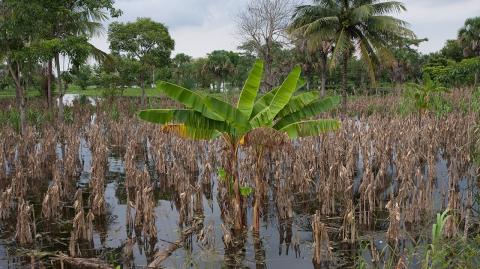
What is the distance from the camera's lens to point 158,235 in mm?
7191

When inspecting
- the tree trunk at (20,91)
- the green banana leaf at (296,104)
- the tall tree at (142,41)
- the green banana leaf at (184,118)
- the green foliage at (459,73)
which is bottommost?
the green banana leaf at (184,118)

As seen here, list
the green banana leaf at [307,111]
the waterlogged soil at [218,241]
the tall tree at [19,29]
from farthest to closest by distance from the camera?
1. the tall tree at [19,29]
2. the green banana leaf at [307,111]
3. the waterlogged soil at [218,241]

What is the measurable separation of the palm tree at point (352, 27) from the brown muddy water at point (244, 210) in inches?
316

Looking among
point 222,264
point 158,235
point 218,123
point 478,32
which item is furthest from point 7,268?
point 478,32

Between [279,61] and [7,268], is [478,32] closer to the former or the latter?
[279,61]

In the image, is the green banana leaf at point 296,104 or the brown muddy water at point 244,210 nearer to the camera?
the brown muddy water at point 244,210

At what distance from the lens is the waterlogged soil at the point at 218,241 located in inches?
240

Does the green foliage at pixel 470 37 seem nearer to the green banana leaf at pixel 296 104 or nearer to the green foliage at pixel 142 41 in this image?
the green foliage at pixel 142 41

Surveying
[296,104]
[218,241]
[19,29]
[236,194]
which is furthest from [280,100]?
[19,29]

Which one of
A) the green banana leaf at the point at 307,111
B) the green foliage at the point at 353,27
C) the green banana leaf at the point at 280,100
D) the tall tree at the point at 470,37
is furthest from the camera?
the tall tree at the point at 470,37

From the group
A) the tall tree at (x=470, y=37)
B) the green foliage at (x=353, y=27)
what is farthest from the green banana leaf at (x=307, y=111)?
the tall tree at (x=470, y=37)

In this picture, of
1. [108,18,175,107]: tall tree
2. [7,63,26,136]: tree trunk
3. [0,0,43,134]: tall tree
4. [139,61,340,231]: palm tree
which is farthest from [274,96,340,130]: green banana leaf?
[108,18,175,107]: tall tree

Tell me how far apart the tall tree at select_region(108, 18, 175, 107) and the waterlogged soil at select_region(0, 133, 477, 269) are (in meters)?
19.2

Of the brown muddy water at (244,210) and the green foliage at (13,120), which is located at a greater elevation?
the green foliage at (13,120)
